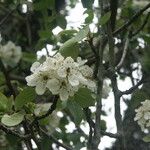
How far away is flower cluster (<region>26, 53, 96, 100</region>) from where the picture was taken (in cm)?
135

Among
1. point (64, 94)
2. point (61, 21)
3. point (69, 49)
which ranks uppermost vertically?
point (61, 21)

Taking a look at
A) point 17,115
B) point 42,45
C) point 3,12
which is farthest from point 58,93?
point 3,12

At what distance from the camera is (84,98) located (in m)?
1.46

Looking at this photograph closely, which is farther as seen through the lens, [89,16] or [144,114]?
[144,114]

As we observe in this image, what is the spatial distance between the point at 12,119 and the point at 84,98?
0.22 m

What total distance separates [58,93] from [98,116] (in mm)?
153

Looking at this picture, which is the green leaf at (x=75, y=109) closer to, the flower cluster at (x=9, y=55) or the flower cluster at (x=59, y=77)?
the flower cluster at (x=59, y=77)

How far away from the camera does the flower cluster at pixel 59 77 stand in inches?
53.2

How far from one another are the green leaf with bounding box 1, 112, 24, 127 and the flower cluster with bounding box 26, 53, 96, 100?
0.41ft

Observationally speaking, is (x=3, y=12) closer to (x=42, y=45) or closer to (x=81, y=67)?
(x=42, y=45)

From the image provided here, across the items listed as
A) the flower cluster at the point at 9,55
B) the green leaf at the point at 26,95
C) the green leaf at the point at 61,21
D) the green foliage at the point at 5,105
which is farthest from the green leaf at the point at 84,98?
the flower cluster at the point at 9,55

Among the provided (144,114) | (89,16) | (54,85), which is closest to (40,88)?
(54,85)

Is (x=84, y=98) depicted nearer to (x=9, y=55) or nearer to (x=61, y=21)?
(x=61, y=21)

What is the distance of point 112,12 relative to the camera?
1.72 meters
